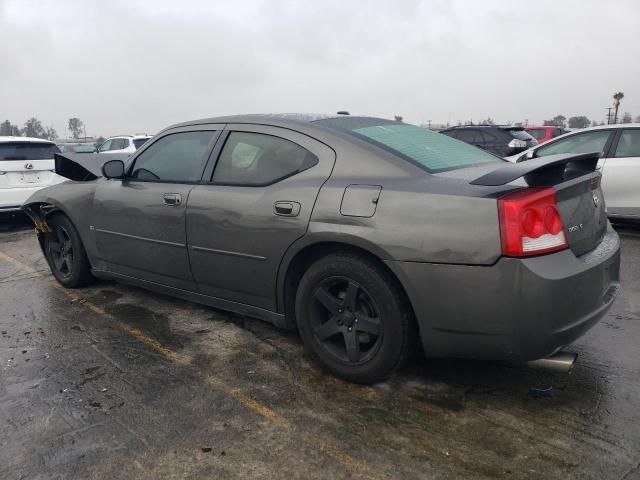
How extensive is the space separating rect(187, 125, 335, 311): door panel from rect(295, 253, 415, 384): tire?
0.27 m

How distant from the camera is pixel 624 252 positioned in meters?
Result: 5.89

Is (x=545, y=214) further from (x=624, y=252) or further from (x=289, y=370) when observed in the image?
(x=624, y=252)

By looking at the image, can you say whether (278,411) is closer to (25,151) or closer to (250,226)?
(250,226)

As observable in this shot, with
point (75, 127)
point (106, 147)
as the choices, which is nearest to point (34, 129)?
point (75, 127)

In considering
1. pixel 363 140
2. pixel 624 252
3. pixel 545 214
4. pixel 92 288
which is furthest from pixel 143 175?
pixel 624 252

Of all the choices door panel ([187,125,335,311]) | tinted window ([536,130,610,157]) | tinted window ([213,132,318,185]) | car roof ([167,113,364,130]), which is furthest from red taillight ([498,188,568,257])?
tinted window ([536,130,610,157])

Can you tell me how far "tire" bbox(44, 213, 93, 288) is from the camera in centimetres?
479

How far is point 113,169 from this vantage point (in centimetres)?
423

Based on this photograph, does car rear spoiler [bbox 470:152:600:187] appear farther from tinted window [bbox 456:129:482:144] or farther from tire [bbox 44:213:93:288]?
tinted window [bbox 456:129:482:144]

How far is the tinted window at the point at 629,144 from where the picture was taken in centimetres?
667

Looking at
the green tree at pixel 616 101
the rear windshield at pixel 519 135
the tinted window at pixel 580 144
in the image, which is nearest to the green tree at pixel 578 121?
the green tree at pixel 616 101

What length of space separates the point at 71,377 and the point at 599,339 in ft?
11.0

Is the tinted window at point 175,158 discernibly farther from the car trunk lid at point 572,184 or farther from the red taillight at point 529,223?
the red taillight at point 529,223

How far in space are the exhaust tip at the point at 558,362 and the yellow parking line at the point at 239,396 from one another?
1.04m
